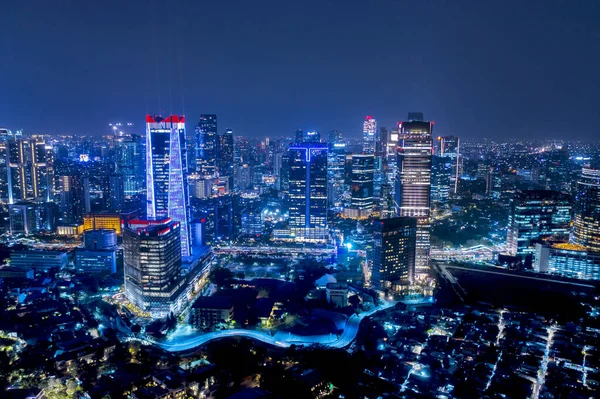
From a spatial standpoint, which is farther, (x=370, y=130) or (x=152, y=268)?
(x=370, y=130)

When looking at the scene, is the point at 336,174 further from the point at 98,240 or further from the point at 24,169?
the point at 24,169

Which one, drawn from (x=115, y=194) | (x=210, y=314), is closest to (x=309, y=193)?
(x=210, y=314)

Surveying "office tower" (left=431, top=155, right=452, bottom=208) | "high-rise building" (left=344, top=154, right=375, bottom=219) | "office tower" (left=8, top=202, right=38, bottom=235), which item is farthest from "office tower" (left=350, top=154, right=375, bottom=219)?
"office tower" (left=8, top=202, right=38, bottom=235)

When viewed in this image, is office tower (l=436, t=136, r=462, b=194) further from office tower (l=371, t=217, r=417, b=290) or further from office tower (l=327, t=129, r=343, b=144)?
office tower (l=371, t=217, r=417, b=290)

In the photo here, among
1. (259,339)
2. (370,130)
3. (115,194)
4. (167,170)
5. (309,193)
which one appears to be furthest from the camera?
(370,130)

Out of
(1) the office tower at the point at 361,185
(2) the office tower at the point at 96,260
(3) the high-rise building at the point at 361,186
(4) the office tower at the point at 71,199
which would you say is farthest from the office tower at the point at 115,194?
(1) the office tower at the point at 361,185

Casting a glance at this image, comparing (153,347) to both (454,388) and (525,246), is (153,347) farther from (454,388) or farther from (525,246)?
(525,246)

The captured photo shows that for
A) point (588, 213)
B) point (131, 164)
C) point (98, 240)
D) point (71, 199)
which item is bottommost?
point (98, 240)

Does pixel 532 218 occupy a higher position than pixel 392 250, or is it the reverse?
pixel 532 218
